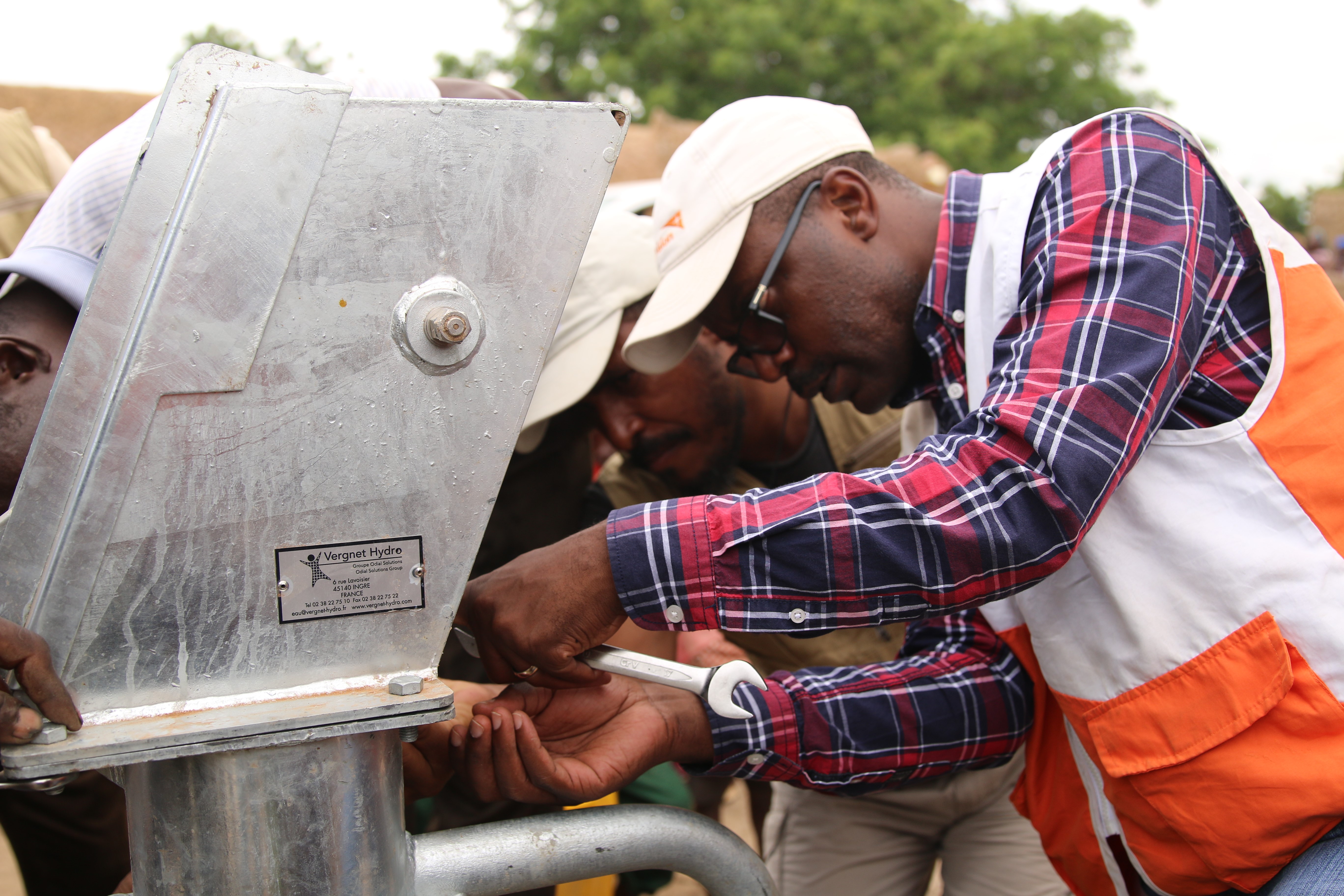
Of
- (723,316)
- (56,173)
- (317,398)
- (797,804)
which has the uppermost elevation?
(56,173)

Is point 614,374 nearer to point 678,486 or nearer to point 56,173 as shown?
point 678,486

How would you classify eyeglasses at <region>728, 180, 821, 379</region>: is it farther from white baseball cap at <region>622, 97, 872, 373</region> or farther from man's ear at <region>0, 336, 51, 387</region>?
man's ear at <region>0, 336, 51, 387</region>

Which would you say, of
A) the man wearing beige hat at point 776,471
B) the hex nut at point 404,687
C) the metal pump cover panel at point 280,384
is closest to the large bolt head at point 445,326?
the metal pump cover panel at point 280,384

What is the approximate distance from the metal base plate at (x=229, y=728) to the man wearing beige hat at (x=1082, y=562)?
28 cm

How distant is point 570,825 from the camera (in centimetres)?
106

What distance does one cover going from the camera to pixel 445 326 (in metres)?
0.87

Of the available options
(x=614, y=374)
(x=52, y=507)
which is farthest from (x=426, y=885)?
(x=614, y=374)

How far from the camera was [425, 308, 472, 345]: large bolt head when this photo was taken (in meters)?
0.87

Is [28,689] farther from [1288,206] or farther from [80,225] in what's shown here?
[1288,206]

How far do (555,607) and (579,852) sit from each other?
260mm

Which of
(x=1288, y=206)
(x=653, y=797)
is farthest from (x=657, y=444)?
(x=1288, y=206)

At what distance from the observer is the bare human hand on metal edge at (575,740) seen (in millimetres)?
1230

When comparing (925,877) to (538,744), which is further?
(925,877)

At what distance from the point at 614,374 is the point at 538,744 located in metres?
1.36
